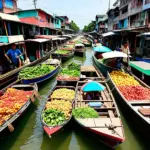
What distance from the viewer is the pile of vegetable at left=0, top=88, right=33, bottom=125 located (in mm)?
6918

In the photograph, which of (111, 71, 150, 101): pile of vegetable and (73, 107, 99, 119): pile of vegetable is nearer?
(73, 107, 99, 119): pile of vegetable

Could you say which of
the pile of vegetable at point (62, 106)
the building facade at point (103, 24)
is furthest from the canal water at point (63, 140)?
the building facade at point (103, 24)

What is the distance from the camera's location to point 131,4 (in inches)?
1109

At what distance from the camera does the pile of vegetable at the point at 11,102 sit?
Result: 6.92 meters

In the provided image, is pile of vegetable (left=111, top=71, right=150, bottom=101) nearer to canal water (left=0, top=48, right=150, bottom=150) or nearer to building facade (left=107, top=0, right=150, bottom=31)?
canal water (left=0, top=48, right=150, bottom=150)

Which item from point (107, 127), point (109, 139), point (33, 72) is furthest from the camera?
point (33, 72)

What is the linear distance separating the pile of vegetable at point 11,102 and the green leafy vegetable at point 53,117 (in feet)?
4.74

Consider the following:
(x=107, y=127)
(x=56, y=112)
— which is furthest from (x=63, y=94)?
(x=107, y=127)

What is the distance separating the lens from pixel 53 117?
6.54m

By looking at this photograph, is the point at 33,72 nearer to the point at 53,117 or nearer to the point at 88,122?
the point at 53,117

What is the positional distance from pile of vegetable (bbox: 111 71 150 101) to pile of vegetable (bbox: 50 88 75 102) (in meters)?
2.77

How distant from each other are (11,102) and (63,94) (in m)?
2.62

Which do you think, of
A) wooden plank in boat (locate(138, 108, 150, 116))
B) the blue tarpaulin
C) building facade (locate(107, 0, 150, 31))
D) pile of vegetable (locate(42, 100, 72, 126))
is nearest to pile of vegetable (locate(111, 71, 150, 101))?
wooden plank in boat (locate(138, 108, 150, 116))

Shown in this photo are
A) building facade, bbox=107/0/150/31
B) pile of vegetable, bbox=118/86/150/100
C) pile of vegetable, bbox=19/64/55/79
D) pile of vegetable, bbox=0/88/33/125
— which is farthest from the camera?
building facade, bbox=107/0/150/31
